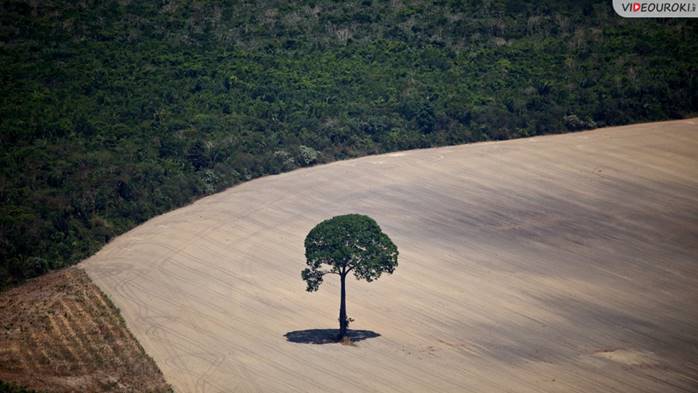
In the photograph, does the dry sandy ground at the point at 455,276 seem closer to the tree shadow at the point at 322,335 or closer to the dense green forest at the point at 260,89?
the tree shadow at the point at 322,335

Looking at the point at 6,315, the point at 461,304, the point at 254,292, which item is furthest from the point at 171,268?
the point at 461,304

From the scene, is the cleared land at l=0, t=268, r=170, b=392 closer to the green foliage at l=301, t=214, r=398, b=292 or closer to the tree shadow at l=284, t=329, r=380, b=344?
the tree shadow at l=284, t=329, r=380, b=344

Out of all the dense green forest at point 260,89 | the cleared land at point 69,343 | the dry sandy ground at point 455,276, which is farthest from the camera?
the dense green forest at point 260,89

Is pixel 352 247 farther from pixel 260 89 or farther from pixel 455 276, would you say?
pixel 260 89

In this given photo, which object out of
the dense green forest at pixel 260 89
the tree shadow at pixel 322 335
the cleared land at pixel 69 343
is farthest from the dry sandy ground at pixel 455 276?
the dense green forest at pixel 260 89

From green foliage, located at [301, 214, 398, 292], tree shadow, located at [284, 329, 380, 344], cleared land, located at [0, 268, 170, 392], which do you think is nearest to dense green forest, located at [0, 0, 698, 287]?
cleared land, located at [0, 268, 170, 392]
